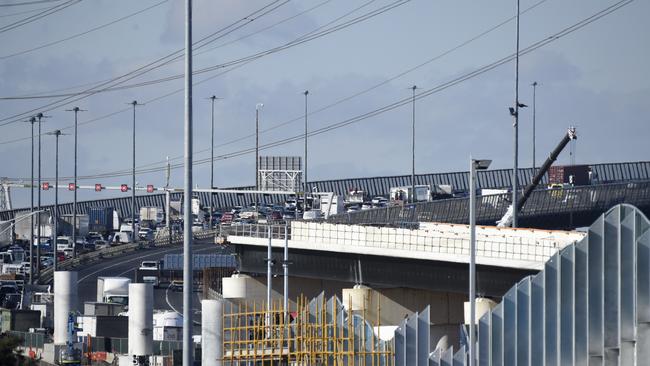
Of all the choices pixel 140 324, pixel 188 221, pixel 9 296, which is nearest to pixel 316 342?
pixel 188 221

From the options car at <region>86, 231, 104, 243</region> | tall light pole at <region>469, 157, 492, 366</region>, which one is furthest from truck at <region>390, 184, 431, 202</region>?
tall light pole at <region>469, 157, 492, 366</region>

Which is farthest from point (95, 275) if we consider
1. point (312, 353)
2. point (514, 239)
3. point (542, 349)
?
point (542, 349)

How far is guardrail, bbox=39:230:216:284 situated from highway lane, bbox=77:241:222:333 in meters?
1.00

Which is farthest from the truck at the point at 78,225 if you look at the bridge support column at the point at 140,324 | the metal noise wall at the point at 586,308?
the metal noise wall at the point at 586,308

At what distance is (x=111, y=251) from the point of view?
149 m

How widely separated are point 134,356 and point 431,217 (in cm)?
5342

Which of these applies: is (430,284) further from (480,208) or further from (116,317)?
(480,208)

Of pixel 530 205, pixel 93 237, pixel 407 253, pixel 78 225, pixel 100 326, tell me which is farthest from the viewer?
pixel 93 237

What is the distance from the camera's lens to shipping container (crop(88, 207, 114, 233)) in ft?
593

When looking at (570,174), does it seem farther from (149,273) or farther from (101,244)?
(149,273)

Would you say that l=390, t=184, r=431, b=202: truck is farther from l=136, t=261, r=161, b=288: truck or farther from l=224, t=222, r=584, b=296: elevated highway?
l=224, t=222, r=584, b=296: elevated highway

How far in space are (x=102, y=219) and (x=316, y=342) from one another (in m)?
123

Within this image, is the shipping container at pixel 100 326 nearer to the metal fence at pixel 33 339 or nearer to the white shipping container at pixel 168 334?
the white shipping container at pixel 168 334

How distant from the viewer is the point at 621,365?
165 ft
